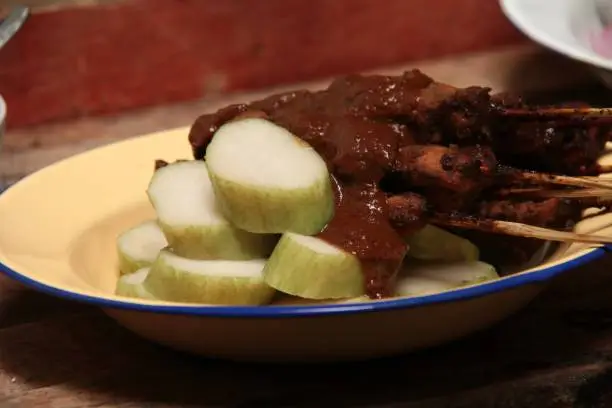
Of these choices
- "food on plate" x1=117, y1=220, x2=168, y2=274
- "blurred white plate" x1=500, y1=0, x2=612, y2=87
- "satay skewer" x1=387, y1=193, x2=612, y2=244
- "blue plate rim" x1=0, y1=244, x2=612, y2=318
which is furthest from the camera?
"blurred white plate" x1=500, y1=0, x2=612, y2=87

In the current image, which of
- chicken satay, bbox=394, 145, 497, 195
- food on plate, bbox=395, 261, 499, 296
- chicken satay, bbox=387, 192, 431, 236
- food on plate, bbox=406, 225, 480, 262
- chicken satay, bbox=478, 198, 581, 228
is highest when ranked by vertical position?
chicken satay, bbox=394, 145, 497, 195

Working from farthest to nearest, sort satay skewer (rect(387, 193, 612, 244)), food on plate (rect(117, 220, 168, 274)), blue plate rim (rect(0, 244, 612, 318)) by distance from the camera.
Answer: food on plate (rect(117, 220, 168, 274)), satay skewer (rect(387, 193, 612, 244)), blue plate rim (rect(0, 244, 612, 318))

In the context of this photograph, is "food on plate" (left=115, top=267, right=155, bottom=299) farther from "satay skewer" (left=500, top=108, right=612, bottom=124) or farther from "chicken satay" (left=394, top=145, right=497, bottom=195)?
"satay skewer" (left=500, top=108, right=612, bottom=124)

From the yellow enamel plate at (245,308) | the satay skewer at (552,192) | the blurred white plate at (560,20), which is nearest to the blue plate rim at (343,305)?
the yellow enamel plate at (245,308)

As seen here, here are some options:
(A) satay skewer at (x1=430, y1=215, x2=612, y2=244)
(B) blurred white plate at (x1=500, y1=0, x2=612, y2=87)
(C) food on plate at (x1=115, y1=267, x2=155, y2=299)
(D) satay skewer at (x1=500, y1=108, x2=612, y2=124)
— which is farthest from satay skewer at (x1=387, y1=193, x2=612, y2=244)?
(B) blurred white plate at (x1=500, y1=0, x2=612, y2=87)

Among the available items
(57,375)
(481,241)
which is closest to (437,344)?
(481,241)

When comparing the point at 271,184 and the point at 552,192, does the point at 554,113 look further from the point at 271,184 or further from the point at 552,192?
the point at 271,184

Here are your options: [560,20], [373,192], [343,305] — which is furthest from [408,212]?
[560,20]
